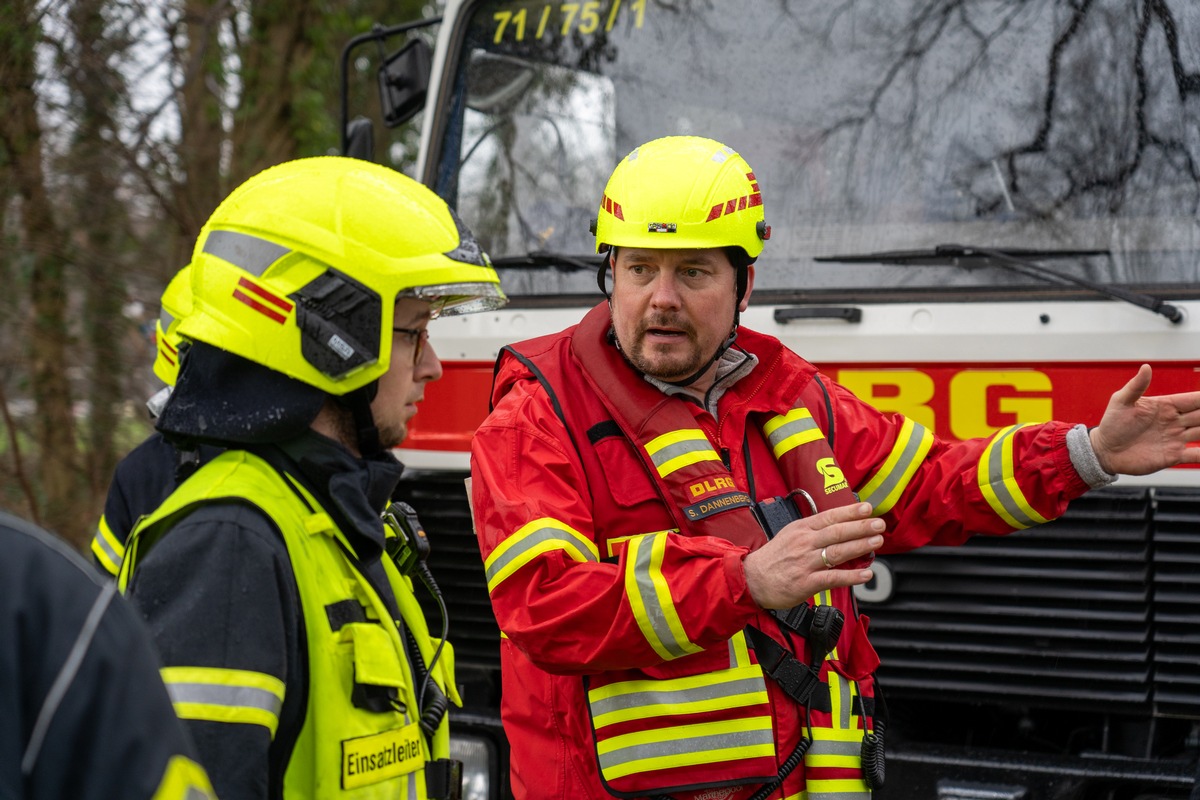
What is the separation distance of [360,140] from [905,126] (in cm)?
179

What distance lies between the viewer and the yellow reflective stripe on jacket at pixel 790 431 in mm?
2617

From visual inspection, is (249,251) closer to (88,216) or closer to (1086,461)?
(1086,461)

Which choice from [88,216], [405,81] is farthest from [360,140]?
[88,216]

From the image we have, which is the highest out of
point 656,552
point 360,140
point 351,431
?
point 360,140

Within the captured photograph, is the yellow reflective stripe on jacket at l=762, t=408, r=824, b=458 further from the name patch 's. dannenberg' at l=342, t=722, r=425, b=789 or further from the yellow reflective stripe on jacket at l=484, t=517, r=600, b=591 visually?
the name patch 's. dannenberg' at l=342, t=722, r=425, b=789

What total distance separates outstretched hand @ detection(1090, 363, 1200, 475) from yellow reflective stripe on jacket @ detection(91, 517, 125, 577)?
2217 mm

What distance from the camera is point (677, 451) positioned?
2.45m

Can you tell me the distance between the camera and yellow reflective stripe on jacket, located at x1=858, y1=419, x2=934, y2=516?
279 cm

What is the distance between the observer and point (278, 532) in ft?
5.83

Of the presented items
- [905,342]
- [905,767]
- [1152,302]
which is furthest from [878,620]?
[1152,302]

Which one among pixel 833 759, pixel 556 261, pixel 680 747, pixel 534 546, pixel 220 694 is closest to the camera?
pixel 220 694

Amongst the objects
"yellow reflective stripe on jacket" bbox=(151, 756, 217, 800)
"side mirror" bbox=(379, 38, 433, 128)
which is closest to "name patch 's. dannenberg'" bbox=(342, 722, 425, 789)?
"yellow reflective stripe on jacket" bbox=(151, 756, 217, 800)

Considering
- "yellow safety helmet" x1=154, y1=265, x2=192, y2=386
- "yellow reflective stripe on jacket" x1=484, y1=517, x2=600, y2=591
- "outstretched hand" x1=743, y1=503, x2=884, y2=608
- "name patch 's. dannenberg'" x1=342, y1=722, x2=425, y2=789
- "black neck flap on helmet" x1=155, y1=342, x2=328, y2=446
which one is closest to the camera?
"name patch 's. dannenberg'" x1=342, y1=722, x2=425, y2=789

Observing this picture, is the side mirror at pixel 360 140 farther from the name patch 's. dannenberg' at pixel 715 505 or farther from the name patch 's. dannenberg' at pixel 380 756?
the name patch 's. dannenberg' at pixel 380 756
